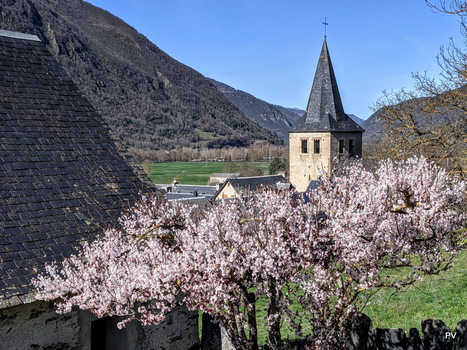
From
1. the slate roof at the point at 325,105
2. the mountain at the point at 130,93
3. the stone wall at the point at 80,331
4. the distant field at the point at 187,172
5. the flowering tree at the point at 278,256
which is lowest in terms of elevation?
the distant field at the point at 187,172

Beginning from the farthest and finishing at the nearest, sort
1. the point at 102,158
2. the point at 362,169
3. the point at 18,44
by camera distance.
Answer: the point at 18,44 → the point at 102,158 → the point at 362,169

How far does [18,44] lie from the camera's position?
9.75m

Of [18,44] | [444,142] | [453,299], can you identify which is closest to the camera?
[18,44]

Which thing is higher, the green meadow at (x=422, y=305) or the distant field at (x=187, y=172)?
the green meadow at (x=422, y=305)

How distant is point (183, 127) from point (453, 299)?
163742mm

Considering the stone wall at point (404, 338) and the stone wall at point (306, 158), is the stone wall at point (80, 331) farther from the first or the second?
the stone wall at point (306, 158)

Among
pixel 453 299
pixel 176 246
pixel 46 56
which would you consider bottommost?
pixel 453 299

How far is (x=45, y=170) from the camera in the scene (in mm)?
8039

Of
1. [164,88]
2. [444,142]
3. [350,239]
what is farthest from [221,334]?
[164,88]

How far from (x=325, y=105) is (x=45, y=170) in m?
45.4

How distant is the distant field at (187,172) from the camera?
9788cm

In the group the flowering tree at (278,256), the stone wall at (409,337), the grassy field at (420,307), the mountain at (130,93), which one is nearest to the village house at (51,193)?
the flowering tree at (278,256)

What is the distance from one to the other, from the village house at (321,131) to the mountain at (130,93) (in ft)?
292

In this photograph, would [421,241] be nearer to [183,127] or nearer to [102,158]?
[102,158]
